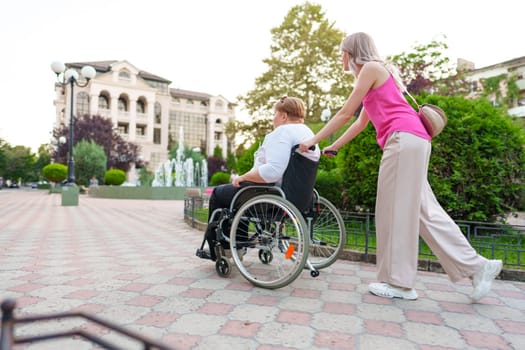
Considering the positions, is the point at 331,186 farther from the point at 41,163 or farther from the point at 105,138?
the point at 41,163

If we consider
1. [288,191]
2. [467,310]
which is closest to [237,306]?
[288,191]

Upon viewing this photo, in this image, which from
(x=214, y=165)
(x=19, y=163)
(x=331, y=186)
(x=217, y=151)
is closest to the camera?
(x=331, y=186)

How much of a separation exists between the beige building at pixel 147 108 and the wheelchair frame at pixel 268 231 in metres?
44.2

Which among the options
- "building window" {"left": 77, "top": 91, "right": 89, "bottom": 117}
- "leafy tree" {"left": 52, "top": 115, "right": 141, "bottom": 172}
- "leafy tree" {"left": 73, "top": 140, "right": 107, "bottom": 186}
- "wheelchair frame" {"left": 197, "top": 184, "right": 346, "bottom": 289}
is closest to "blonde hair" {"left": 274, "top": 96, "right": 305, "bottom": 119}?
"wheelchair frame" {"left": 197, "top": 184, "right": 346, "bottom": 289}

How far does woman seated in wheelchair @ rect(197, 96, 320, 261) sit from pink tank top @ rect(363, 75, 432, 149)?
1.67 feet

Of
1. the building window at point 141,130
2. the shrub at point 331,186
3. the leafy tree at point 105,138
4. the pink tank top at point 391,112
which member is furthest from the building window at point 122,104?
the pink tank top at point 391,112

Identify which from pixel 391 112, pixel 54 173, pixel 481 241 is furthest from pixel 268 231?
pixel 54 173

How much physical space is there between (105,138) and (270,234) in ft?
117

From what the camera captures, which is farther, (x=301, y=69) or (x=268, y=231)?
(x=301, y=69)

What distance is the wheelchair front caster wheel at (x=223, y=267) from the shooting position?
2.98 metres

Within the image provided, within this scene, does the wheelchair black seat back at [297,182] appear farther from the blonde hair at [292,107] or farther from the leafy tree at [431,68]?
the leafy tree at [431,68]

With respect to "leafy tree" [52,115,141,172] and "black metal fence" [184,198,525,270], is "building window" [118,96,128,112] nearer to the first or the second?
"leafy tree" [52,115,141,172]

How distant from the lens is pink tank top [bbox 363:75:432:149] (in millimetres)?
2574

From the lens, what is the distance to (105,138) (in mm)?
34938
